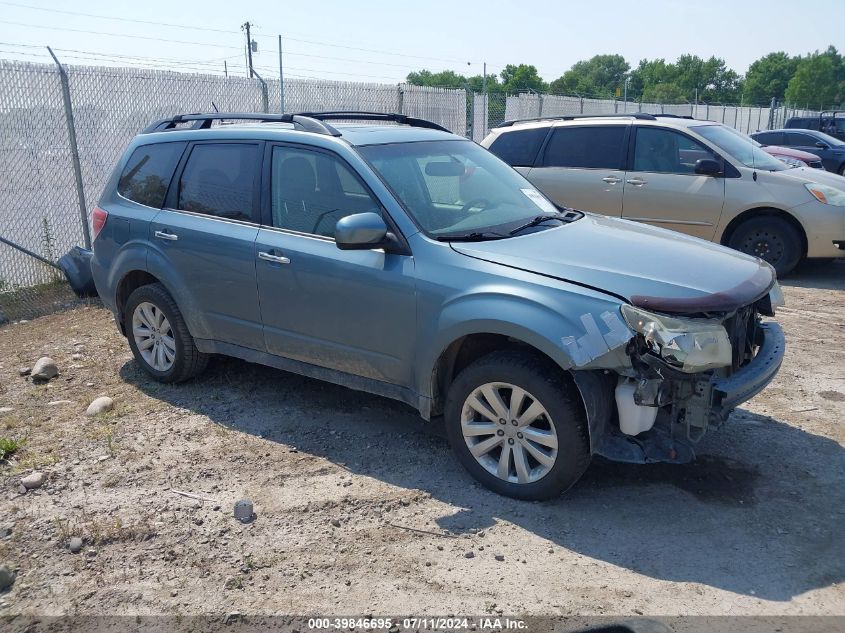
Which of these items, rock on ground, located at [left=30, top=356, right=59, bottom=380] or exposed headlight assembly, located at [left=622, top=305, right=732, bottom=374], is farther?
rock on ground, located at [left=30, top=356, right=59, bottom=380]

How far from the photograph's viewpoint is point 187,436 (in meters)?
4.95

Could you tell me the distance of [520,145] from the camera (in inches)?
381

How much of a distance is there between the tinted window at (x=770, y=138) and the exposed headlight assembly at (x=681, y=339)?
1698 cm

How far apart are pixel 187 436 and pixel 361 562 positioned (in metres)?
1.90

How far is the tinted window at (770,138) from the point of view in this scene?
60.8 ft

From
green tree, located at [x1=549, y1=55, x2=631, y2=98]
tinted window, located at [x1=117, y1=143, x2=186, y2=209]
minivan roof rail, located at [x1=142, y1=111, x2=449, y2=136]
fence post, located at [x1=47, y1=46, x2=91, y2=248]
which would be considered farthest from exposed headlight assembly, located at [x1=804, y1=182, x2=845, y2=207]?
green tree, located at [x1=549, y1=55, x2=631, y2=98]

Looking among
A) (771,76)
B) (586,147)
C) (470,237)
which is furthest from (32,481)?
(771,76)

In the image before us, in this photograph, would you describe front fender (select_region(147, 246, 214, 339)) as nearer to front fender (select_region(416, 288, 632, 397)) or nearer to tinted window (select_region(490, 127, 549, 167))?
front fender (select_region(416, 288, 632, 397))

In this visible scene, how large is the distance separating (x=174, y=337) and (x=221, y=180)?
1210mm

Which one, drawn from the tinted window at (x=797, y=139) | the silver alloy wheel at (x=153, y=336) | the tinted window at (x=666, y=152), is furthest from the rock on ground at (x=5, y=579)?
the tinted window at (x=797, y=139)

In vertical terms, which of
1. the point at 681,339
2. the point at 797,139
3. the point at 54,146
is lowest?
the point at 681,339

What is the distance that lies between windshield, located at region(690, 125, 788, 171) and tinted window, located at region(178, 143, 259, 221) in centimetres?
575

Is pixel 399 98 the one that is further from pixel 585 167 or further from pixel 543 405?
pixel 543 405

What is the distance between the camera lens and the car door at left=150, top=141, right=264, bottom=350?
503 centimetres
